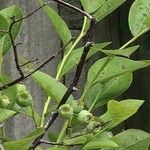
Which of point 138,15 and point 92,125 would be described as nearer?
point 92,125

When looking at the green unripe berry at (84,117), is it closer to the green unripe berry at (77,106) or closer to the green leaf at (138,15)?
the green unripe berry at (77,106)

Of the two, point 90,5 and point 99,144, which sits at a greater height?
point 90,5

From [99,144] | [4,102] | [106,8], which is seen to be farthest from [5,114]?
[106,8]

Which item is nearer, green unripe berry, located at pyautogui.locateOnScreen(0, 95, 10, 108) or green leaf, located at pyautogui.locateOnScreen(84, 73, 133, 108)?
green unripe berry, located at pyautogui.locateOnScreen(0, 95, 10, 108)

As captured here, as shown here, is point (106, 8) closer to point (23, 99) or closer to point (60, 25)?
point (60, 25)

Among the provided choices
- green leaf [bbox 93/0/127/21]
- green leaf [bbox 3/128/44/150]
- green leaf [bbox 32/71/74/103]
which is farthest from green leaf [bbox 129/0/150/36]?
green leaf [bbox 3/128/44/150]

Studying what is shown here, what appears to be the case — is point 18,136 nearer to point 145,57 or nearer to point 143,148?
point 145,57

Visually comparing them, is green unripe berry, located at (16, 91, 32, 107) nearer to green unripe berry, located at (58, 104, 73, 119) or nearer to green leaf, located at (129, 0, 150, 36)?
green unripe berry, located at (58, 104, 73, 119)

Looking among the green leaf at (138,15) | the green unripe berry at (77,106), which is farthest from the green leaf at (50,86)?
the green leaf at (138,15)
